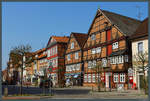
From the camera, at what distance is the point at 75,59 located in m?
53.6

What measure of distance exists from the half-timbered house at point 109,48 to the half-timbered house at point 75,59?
2325 mm

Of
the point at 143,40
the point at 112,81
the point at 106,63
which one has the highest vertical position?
the point at 143,40

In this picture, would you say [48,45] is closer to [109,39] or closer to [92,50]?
[92,50]

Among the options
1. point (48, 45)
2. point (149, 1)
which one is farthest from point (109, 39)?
point (48, 45)

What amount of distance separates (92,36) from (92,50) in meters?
2.69

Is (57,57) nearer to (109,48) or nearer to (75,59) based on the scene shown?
(75,59)

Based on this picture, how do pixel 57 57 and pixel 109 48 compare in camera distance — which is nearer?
pixel 109 48

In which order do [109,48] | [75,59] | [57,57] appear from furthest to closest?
[57,57] → [75,59] → [109,48]

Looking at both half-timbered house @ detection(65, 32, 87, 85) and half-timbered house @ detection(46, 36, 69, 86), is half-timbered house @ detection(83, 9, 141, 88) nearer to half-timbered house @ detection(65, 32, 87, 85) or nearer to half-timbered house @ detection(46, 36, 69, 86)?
half-timbered house @ detection(65, 32, 87, 85)

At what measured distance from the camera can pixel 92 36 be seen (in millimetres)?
46719

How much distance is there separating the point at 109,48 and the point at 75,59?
46.2 ft

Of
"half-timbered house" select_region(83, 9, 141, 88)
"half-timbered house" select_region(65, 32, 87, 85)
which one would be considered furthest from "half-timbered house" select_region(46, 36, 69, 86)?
"half-timbered house" select_region(83, 9, 141, 88)

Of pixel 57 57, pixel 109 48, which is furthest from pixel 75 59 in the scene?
pixel 109 48

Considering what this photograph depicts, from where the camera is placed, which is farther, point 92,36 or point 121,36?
point 92,36
